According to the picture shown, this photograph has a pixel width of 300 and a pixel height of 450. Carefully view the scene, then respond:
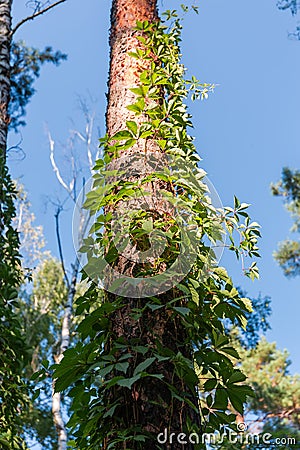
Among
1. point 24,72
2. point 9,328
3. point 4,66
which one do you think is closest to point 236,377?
point 9,328

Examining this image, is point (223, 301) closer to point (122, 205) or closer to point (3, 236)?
point (122, 205)

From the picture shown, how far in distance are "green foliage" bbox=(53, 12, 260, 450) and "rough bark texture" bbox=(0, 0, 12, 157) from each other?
222 centimetres

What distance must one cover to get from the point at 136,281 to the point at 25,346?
1.83m

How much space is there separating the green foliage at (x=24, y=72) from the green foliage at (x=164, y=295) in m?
6.01

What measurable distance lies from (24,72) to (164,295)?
6.92 meters

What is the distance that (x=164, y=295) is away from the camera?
1574 millimetres

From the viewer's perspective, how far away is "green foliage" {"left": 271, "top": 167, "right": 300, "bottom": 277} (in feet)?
34.9

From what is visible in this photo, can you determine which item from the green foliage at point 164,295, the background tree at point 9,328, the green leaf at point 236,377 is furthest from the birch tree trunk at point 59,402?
the green leaf at point 236,377

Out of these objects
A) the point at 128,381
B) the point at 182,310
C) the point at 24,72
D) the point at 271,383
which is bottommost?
the point at 128,381

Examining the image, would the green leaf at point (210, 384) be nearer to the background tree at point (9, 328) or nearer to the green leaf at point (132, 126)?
the green leaf at point (132, 126)

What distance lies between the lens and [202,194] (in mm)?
1838

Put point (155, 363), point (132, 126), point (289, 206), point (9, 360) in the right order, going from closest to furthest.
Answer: point (155, 363), point (132, 126), point (9, 360), point (289, 206)

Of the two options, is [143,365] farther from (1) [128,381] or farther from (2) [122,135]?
(2) [122,135]

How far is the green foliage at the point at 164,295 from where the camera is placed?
1444mm
